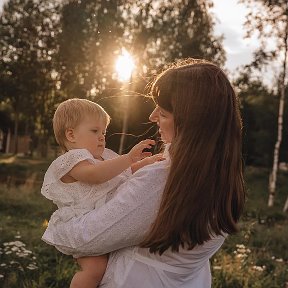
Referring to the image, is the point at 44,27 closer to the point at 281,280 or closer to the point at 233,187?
the point at 281,280

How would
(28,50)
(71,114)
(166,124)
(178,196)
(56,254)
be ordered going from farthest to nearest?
(28,50) < (56,254) < (71,114) < (166,124) < (178,196)

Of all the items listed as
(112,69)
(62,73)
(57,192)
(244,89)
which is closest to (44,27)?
(62,73)

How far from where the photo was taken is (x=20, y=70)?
31.8 metres

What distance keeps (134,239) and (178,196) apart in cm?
21

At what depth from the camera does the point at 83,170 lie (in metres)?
2.36

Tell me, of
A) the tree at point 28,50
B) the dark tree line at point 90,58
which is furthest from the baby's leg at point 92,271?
the tree at point 28,50

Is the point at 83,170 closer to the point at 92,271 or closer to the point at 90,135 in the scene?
the point at 90,135

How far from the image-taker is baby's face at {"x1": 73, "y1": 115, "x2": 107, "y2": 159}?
2.57 m

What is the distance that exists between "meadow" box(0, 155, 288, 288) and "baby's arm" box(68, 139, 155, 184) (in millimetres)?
3836

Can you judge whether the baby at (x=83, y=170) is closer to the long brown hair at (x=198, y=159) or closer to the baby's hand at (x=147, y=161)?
the baby's hand at (x=147, y=161)

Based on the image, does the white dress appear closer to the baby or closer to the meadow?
the baby

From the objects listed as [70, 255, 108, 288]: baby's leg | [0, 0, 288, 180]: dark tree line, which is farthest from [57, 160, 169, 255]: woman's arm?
[0, 0, 288, 180]: dark tree line

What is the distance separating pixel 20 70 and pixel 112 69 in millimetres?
8472

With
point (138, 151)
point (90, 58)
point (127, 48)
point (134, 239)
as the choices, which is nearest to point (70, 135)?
point (138, 151)
